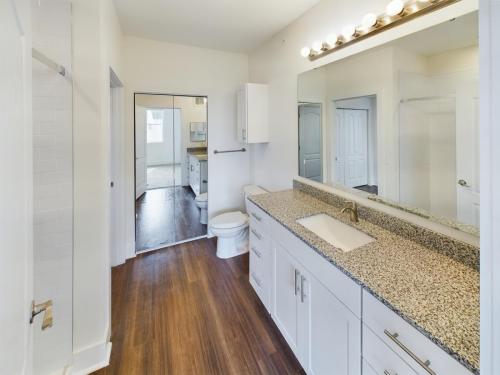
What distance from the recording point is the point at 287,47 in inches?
102

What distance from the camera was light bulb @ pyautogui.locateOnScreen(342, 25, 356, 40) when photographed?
1716 millimetres

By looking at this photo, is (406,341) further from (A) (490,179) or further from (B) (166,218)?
(B) (166,218)

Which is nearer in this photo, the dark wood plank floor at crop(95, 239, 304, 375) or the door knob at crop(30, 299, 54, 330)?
the door knob at crop(30, 299, 54, 330)

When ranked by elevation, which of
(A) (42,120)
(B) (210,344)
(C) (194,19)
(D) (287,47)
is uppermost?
(C) (194,19)

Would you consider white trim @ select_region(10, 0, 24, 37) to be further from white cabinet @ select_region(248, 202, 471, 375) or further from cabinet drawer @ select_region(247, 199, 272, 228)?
cabinet drawer @ select_region(247, 199, 272, 228)

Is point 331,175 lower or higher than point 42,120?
lower

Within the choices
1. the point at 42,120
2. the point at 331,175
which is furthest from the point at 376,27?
the point at 42,120

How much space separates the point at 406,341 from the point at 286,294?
871 millimetres

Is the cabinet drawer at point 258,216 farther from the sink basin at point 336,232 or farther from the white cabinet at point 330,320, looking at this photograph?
the sink basin at point 336,232

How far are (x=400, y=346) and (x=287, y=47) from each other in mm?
2644

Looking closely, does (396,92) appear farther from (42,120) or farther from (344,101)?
(42,120)

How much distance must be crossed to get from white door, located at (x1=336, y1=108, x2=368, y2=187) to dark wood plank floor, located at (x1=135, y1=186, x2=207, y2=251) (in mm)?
2209

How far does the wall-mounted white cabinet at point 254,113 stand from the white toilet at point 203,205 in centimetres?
98

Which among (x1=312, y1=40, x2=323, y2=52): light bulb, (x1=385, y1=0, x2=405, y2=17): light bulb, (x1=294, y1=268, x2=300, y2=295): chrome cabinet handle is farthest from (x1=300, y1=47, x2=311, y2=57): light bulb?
(x1=294, y1=268, x2=300, y2=295): chrome cabinet handle
